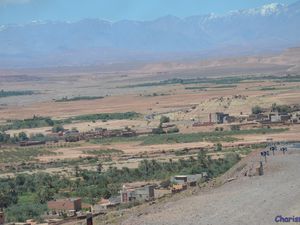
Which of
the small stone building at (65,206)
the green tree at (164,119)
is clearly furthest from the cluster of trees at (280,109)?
the small stone building at (65,206)

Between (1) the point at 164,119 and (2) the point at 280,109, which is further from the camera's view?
(1) the point at 164,119

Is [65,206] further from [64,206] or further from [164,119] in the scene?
[164,119]

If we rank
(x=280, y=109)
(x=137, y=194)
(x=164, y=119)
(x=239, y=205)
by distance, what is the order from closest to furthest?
(x=239, y=205), (x=137, y=194), (x=280, y=109), (x=164, y=119)

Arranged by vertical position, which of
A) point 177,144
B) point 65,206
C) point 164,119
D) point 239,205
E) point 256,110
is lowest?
point 177,144

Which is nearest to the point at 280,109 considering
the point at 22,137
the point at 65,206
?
the point at 22,137

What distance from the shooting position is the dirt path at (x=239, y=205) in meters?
23.7

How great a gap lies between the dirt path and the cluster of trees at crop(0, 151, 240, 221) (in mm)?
8539

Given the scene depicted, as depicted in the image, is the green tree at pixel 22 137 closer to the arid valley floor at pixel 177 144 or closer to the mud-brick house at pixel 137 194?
the arid valley floor at pixel 177 144

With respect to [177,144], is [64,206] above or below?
above

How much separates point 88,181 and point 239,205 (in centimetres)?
1949

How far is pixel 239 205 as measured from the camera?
1005 inches

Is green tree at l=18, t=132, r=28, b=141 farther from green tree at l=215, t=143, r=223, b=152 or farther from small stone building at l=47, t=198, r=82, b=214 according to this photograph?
small stone building at l=47, t=198, r=82, b=214

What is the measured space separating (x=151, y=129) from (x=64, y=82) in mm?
117651

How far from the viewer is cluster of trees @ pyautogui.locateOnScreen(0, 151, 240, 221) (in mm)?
38688
